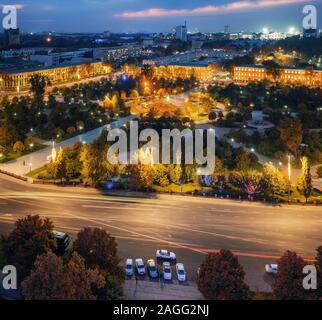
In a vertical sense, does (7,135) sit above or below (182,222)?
above

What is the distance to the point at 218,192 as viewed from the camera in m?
13.6

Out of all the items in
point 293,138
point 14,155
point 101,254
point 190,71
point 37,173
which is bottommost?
point 101,254

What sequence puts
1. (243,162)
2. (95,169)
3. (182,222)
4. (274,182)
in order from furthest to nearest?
1. (243,162)
2. (95,169)
3. (274,182)
4. (182,222)

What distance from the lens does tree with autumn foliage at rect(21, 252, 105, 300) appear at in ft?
23.1

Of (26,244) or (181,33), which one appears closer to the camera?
(26,244)

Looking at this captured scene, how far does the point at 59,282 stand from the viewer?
7066 mm

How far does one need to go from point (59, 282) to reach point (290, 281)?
3.73 m

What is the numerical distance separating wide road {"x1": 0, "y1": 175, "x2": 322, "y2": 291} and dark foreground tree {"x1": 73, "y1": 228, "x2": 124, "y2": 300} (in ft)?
4.53

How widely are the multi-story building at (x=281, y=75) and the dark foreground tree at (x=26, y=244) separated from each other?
1266 inches

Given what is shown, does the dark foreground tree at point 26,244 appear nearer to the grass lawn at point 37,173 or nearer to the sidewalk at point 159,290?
the sidewalk at point 159,290

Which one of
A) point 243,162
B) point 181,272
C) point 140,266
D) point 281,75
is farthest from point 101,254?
point 281,75

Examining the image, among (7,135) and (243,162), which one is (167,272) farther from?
(7,135)

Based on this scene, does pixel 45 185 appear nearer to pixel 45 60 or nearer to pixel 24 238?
pixel 24 238

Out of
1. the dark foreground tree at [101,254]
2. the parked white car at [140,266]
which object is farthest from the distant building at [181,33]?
the dark foreground tree at [101,254]
